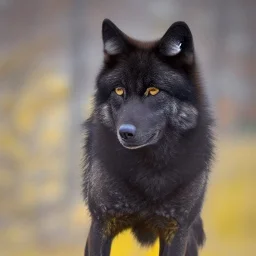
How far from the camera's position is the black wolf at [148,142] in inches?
77.0

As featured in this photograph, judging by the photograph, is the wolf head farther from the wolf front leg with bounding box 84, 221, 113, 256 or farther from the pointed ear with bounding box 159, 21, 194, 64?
the wolf front leg with bounding box 84, 221, 113, 256

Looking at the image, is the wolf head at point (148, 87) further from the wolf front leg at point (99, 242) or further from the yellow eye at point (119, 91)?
the wolf front leg at point (99, 242)

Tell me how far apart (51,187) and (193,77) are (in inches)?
63.1

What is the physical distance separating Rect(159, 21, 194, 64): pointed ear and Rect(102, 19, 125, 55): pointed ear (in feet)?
0.45

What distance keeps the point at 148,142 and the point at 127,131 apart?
0.38ft

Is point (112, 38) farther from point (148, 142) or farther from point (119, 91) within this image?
point (148, 142)

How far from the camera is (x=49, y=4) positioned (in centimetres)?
342

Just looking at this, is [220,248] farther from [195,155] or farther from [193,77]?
[193,77]

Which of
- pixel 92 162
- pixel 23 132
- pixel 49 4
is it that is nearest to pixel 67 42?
pixel 49 4

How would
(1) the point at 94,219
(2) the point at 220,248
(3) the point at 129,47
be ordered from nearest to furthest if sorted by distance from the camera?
(3) the point at 129,47
(1) the point at 94,219
(2) the point at 220,248

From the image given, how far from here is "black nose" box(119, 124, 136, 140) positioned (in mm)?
1878

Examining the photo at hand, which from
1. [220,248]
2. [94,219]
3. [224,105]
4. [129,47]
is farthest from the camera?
[224,105]

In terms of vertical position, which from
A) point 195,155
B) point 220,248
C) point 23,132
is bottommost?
point 220,248

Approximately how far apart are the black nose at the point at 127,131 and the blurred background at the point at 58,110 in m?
1.41
